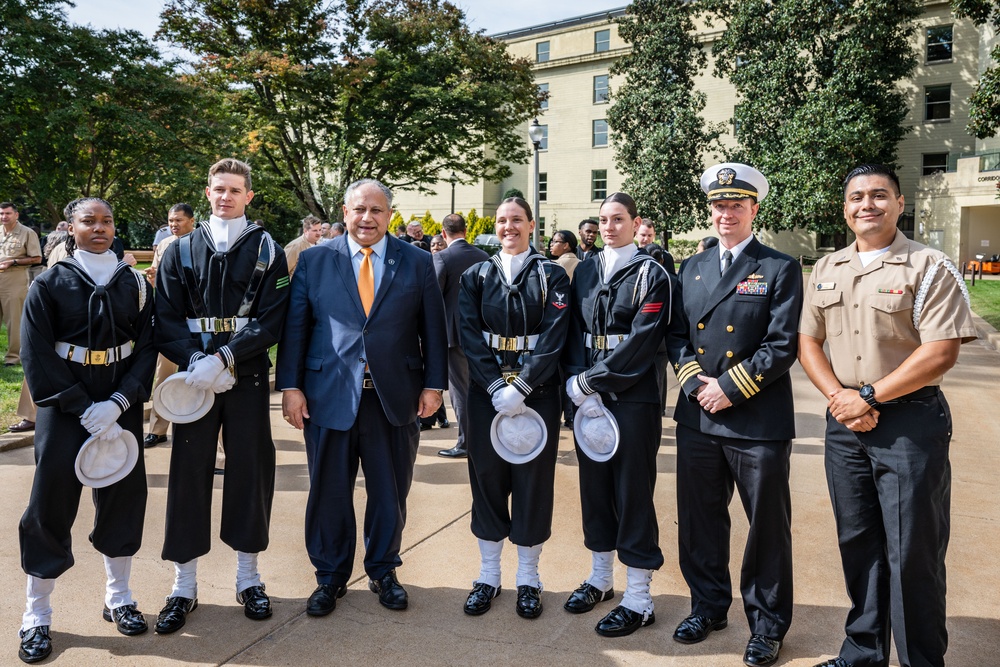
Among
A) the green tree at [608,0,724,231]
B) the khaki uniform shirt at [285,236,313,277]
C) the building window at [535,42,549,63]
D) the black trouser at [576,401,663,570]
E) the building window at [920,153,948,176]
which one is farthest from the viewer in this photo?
the building window at [535,42,549,63]

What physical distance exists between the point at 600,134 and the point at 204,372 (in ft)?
152

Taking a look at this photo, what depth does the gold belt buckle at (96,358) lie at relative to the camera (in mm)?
3718

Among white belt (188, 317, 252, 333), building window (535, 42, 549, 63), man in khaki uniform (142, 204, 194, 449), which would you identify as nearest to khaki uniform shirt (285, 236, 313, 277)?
man in khaki uniform (142, 204, 194, 449)

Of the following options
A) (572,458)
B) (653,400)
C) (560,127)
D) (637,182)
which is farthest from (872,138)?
(653,400)

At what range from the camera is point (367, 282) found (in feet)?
14.0

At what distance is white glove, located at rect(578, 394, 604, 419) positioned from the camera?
3916mm

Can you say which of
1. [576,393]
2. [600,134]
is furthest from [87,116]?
[600,134]

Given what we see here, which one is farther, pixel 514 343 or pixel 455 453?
pixel 455 453

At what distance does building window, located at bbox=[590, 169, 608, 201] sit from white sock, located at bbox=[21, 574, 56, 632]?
4600cm

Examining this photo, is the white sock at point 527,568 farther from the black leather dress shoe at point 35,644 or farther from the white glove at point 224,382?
the black leather dress shoe at point 35,644

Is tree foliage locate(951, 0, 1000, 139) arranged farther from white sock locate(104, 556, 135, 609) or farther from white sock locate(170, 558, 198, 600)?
white sock locate(104, 556, 135, 609)

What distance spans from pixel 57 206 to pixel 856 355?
18708mm

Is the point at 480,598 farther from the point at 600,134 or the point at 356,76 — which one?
the point at 600,134

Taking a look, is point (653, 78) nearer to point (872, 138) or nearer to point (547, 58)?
point (872, 138)
